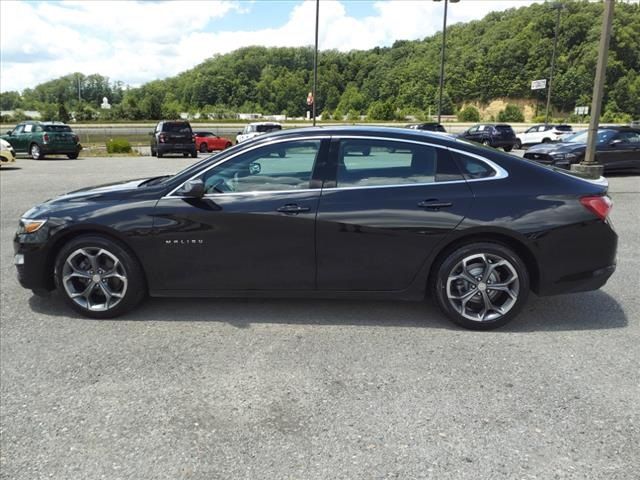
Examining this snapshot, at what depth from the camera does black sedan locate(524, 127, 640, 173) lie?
14672mm

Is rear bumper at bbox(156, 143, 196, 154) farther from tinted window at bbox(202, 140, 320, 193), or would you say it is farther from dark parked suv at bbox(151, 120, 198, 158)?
tinted window at bbox(202, 140, 320, 193)

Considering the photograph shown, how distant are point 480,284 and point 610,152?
1300cm

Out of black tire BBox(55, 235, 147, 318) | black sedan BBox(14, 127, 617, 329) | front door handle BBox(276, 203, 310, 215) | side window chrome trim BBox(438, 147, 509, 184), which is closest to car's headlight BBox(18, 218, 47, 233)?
black sedan BBox(14, 127, 617, 329)

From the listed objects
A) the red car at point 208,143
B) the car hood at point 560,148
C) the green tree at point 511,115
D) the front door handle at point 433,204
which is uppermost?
the green tree at point 511,115

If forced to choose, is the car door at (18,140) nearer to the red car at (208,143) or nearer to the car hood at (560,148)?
the red car at (208,143)

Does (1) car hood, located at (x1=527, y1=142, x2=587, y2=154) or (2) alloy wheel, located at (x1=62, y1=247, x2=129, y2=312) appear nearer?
(2) alloy wheel, located at (x1=62, y1=247, x2=129, y2=312)

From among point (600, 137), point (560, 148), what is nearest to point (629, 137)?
point (600, 137)

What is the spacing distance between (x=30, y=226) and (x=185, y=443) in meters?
2.59

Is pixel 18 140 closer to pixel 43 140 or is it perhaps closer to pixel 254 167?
pixel 43 140

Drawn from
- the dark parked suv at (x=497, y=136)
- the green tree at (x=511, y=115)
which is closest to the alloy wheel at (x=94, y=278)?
the dark parked suv at (x=497, y=136)

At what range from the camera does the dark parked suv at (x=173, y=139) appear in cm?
2392

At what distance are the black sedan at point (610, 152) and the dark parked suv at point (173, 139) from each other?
15683 mm

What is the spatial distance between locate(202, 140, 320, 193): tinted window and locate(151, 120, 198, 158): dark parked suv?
21.1m

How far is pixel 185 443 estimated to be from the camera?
268 centimetres
